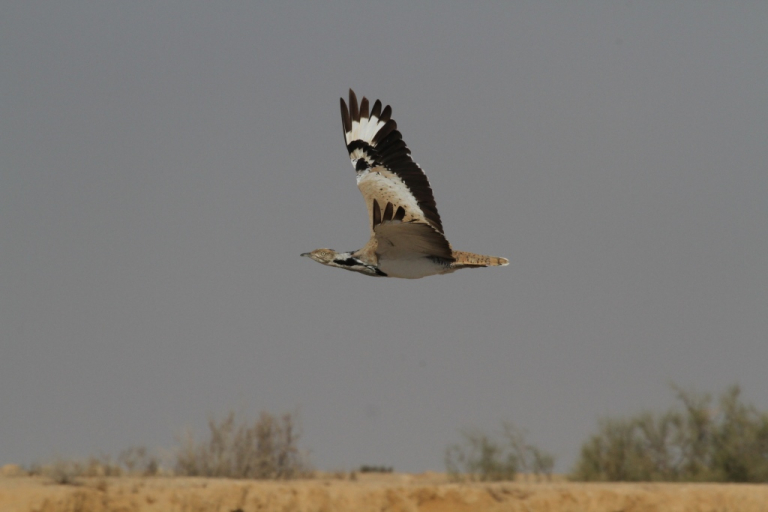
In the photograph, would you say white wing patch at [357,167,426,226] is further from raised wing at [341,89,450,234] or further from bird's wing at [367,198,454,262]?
bird's wing at [367,198,454,262]

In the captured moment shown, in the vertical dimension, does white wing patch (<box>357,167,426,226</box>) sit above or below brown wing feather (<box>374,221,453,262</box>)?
above

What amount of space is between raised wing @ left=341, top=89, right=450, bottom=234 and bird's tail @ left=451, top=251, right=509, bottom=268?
40cm

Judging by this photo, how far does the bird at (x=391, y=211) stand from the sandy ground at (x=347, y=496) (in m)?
3.49

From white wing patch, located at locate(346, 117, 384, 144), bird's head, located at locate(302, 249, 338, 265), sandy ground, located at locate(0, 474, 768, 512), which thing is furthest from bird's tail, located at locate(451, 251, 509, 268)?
sandy ground, located at locate(0, 474, 768, 512)

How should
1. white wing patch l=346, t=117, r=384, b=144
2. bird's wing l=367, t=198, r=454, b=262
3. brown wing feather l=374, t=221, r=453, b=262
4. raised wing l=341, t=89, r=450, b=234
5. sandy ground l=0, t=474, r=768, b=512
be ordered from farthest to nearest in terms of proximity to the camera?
white wing patch l=346, t=117, r=384, b=144
sandy ground l=0, t=474, r=768, b=512
raised wing l=341, t=89, r=450, b=234
brown wing feather l=374, t=221, r=453, b=262
bird's wing l=367, t=198, r=454, b=262

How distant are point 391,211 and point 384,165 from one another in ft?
9.21

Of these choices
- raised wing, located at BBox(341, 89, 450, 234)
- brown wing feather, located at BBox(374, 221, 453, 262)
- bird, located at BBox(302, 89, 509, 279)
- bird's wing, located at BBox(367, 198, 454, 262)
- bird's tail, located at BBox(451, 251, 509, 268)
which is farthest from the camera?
raised wing, located at BBox(341, 89, 450, 234)

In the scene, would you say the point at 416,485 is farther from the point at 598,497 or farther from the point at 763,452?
the point at 763,452

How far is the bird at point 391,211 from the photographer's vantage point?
9594 millimetres

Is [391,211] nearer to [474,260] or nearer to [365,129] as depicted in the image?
[474,260]

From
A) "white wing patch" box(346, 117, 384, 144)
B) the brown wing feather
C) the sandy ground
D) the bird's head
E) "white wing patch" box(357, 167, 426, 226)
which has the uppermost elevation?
"white wing patch" box(346, 117, 384, 144)

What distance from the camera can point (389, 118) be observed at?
39.7ft

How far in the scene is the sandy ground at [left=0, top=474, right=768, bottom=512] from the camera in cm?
1188

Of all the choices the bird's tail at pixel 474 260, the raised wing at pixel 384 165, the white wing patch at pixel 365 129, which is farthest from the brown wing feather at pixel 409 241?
the white wing patch at pixel 365 129
